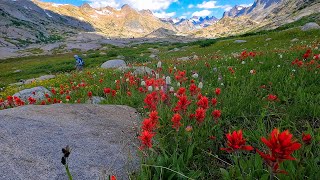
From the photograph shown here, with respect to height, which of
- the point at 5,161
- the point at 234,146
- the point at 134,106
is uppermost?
the point at 234,146

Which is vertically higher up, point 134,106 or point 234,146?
point 234,146

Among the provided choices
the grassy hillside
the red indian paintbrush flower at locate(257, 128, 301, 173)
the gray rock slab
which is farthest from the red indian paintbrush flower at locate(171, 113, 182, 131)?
the red indian paintbrush flower at locate(257, 128, 301, 173)

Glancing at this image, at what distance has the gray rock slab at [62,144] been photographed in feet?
9.35

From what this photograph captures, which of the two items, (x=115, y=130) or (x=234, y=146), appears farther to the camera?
(x=115, y=130)

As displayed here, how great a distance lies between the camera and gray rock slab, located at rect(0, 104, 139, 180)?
2850 millimetres

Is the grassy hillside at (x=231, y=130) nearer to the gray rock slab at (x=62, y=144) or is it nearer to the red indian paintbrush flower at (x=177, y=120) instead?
the red indian paintbrush flower at (x=177, y=120)

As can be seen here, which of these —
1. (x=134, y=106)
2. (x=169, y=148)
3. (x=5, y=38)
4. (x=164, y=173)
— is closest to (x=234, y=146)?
(x=164, y=173)

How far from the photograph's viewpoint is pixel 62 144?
3381 mm

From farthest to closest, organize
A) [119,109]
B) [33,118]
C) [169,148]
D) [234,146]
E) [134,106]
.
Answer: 1. [134,106]
2. [119,109]
3. [33,118]
4. [169,148]
5. [234,146]

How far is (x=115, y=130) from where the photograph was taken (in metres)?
4.18

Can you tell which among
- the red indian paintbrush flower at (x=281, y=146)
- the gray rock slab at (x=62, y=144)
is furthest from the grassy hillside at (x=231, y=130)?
the gray rock slab at (x=62, y=144)

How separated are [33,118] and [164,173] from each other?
98.8 inches

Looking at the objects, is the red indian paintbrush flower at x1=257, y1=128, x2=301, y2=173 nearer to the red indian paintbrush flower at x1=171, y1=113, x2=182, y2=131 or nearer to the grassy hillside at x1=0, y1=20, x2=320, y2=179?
the grassy hillside at x1=0, y1=20, x2=320, y2=179

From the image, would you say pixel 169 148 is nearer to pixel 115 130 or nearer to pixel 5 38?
pixel 115 130
